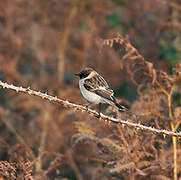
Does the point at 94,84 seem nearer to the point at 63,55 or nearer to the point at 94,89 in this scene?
the point at 94,89

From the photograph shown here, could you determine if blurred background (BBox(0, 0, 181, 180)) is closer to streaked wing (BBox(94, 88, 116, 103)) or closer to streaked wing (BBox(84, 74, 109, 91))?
streaked wing (BBox(84, 74, 109, 91))

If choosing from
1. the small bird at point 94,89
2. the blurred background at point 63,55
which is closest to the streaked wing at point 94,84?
the small bird at point 94,89

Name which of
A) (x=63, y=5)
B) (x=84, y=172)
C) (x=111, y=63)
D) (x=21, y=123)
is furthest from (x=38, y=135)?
(x=63, y=5)

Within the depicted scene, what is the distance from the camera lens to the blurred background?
772 cm

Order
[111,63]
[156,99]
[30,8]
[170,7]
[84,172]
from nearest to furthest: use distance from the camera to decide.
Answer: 1. [156,99]
2. [84,172]
3. [170,7]
4. [111,63]
5. [30,8]

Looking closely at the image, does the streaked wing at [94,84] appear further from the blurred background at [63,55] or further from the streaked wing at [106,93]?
the blurred background at [63,55]

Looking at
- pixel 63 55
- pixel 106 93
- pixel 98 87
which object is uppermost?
pixel 63 55

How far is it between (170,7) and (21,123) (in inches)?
168

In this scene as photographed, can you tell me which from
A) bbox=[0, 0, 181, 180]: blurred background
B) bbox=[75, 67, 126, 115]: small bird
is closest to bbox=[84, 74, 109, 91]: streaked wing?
bbox=[75, 67, 126, 115]: small bird

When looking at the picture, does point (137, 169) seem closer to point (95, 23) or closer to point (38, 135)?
point (38, 135)

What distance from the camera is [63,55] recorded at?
9633 mm

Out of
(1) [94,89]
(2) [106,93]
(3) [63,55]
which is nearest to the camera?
(2) [106,93]

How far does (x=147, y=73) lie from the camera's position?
16.9 ft

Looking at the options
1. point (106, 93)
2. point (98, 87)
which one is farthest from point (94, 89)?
point (106, 93)
